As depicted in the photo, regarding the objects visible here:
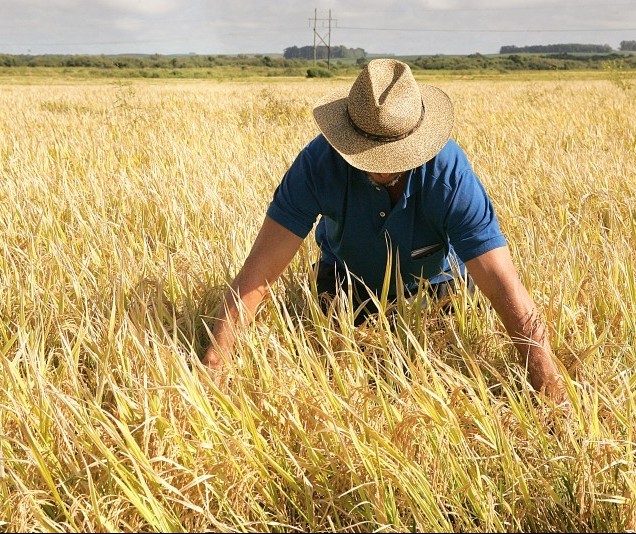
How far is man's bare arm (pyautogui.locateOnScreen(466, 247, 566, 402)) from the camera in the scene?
1691mm

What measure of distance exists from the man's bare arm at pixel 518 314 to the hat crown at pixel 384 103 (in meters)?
0.46

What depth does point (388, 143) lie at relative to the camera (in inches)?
72.9

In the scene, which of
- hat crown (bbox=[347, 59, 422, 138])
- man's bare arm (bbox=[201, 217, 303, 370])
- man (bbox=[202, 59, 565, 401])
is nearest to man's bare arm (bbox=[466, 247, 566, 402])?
man (bbox=[202, 59, 565, 401])

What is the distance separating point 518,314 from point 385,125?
2.15 ft

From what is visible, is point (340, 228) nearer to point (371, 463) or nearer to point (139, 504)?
point (371, 463)

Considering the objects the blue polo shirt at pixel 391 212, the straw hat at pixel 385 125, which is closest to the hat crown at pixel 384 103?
the straw hat at pixel 385 125

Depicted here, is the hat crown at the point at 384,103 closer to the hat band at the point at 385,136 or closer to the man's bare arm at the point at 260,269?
the hat band at the point at 385,136

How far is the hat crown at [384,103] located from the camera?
1.83m

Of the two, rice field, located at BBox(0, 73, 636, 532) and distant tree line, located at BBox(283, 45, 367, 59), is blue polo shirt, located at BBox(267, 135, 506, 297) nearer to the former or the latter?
rice field, located at BBox(0, 73, 636, 532)

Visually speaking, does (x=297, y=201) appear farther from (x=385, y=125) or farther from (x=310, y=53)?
(x=310, y=53)

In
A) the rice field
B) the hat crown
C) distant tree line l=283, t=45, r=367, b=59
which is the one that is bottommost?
the rice field

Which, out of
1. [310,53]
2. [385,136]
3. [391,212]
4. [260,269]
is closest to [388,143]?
[385,136]

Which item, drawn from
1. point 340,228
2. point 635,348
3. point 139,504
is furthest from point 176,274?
point 635,348

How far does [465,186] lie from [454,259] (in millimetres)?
404
